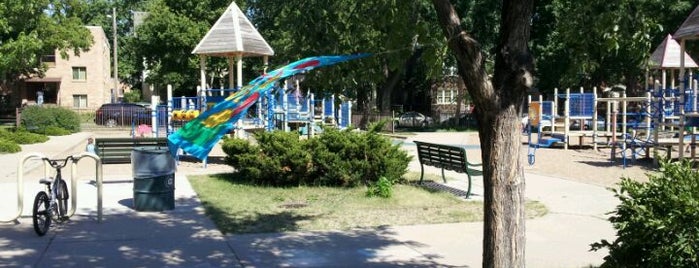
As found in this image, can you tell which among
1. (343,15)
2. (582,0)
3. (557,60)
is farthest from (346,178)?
(557,60)

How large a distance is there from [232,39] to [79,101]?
3857cm

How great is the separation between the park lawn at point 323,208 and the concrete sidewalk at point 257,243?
13.5 inches

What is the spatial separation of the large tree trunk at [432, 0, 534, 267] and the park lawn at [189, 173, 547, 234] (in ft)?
14.0

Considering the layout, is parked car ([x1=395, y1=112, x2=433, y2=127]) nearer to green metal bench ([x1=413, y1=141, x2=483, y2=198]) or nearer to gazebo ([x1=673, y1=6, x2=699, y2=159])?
gazebo ([x1=673, y1=6, x2=699, y2=159])

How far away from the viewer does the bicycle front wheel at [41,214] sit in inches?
320

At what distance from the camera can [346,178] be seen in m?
12.4

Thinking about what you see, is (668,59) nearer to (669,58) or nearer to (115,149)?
(669,58)

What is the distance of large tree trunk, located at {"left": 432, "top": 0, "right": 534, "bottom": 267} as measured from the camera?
4.71 metres

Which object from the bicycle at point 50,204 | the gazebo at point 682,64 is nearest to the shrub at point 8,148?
the bicycle at point 50,204

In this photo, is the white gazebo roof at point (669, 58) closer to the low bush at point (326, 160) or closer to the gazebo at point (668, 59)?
the gazebo at point (668, 59)

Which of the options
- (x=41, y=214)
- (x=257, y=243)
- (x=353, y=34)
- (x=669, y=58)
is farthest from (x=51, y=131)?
(x=353, y=34)

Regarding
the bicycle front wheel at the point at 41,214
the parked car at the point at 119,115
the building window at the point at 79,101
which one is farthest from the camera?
the building window at the point at 79,101

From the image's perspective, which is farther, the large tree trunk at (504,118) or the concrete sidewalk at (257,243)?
the concrete sidewalk at (257,243)

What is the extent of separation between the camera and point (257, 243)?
26.0 ft
